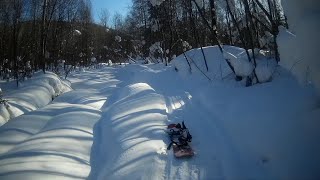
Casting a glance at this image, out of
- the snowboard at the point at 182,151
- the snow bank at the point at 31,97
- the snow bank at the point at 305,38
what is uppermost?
the snow bank at the point at 305,38

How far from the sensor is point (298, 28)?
429cm

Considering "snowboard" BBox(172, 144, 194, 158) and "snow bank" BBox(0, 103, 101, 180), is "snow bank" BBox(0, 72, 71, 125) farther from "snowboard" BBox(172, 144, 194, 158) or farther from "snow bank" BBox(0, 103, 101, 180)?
"snowboard" BBox(172, 144, 194, 158)

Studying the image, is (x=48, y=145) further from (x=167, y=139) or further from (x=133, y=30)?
(x=133, y=30)

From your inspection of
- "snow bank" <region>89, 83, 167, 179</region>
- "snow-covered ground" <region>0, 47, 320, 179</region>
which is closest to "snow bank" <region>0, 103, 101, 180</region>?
"snow-covered ground" <region>0, 47, 320, 179</region>

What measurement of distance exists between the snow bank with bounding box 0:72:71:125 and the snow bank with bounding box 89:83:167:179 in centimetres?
248

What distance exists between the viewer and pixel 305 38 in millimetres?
4148

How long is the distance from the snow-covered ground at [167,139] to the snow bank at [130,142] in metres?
0.02

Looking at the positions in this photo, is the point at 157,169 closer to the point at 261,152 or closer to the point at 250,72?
the point at 261,152

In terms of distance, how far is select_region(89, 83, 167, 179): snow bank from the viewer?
4013 mm

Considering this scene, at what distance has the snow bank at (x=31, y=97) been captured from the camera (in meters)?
7.53

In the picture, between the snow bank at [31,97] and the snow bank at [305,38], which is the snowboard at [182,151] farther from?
the snow bank at [31,97]

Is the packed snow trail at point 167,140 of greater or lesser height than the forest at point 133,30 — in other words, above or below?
below

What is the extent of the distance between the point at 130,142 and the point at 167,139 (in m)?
0.66

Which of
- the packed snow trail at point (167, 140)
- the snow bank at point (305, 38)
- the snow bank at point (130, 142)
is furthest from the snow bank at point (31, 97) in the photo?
the snow bank at point (305, 38)
